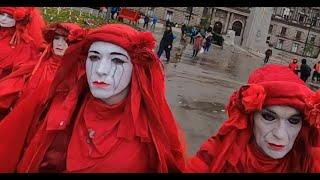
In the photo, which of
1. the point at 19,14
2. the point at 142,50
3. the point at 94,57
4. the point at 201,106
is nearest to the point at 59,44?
the point at 19,14

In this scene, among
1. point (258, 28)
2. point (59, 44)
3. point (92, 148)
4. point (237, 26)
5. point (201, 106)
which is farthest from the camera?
point (237, 26)

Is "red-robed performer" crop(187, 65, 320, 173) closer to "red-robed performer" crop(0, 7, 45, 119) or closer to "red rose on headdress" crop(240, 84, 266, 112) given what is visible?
"red rose on headdress" crop(240, 84, 266, 112)

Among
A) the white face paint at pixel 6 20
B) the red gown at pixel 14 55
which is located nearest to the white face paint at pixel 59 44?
the red gown at pixel 14 55

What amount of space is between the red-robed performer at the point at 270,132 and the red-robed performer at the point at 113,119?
256 millimetres

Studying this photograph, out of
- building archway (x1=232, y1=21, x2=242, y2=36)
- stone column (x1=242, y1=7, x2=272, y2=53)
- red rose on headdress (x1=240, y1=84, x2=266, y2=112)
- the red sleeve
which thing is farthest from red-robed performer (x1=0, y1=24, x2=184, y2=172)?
building archway (x1=232, y1=21, x2=242, y2=36)

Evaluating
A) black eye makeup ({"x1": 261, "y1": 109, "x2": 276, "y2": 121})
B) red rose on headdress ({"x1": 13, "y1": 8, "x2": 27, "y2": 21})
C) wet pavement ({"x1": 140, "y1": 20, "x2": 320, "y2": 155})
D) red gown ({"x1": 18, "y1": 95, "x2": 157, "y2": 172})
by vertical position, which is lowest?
wet pavement ({"x1": 140, "y1": 20, "x2": 320, "y2": 155})

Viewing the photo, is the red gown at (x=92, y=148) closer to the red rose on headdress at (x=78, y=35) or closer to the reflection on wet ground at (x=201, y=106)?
the red rose on headdress at (x=78, y=35)

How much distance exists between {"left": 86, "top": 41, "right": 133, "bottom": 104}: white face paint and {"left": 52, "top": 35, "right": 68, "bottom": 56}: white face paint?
1.50m

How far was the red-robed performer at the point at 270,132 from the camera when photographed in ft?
8.52

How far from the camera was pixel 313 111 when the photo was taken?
8.31 ft

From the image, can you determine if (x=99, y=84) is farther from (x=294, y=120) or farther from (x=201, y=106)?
(x=201, y=106)

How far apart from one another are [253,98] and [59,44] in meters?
2.22

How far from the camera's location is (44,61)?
14.5 ft

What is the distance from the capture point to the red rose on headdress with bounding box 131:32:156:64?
2.82 metres
